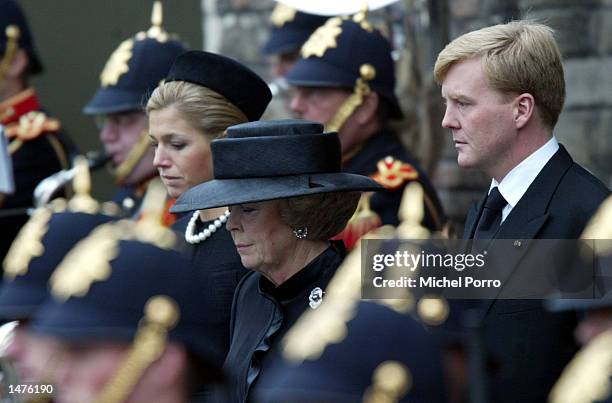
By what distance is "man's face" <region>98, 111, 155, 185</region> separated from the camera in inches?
236

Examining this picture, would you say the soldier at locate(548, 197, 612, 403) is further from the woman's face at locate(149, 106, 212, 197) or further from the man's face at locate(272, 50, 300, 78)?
the man's face at locate(272, 50, 300, 78)

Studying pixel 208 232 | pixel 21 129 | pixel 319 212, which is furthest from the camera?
pixel 21 129

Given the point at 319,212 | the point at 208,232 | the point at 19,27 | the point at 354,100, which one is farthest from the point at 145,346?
the point at 19,27

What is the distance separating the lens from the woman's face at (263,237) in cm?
375

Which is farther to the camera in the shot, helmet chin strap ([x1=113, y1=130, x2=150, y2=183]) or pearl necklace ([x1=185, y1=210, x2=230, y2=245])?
helmet chin strap ([x1=113, y1=130, x2=150, y2=183])

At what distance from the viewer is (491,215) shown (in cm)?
382

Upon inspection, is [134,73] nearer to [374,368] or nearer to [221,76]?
[221,76]

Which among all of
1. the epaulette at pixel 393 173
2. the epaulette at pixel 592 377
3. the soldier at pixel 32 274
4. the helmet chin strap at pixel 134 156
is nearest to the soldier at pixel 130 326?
the soldier at pixel 32 274

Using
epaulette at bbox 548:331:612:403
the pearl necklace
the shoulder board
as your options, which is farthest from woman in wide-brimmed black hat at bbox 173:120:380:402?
the shoulder board

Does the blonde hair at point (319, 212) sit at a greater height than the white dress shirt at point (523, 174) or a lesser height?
lesser

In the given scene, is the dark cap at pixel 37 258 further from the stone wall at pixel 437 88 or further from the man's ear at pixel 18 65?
the man's ear at pixel 18 65

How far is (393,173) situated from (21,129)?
214 cm

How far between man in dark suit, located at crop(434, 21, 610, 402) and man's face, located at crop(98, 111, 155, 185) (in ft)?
7.61

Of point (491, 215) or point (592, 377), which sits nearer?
point (592, 377)
